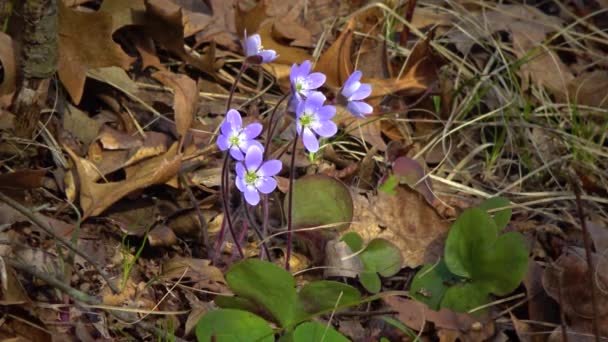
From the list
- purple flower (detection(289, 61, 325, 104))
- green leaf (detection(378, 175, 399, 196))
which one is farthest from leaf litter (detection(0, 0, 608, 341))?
purple flower (detection(289, 61, 325, 104))

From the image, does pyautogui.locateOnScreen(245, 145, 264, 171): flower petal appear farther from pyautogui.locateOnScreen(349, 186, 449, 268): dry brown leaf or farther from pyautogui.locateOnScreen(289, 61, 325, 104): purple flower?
pyautogui.locateOnScreen(349, 186, 449, 268): dry brown leaf

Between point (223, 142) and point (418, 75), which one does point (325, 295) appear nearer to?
point (223, 142)

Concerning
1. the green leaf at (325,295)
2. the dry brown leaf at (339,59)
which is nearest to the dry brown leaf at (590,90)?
the dry brown leaf at (339,59)

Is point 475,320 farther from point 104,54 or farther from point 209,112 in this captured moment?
point 104,54

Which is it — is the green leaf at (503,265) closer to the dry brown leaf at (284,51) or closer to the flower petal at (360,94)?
the flower petal at (360,94)

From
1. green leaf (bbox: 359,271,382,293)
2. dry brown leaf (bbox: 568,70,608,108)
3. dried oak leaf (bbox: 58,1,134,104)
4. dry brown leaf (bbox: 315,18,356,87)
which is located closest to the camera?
green leaf (bbox: 359,271,382,293)

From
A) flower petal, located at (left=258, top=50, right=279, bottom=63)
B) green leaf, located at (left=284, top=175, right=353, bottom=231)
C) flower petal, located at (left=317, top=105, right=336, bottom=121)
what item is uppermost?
flower petal, located at (left=258, top=50, right=279, bottom=63)

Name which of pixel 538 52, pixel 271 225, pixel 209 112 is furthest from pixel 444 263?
pixel 538 52

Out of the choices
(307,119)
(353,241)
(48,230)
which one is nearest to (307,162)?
(353,241)
